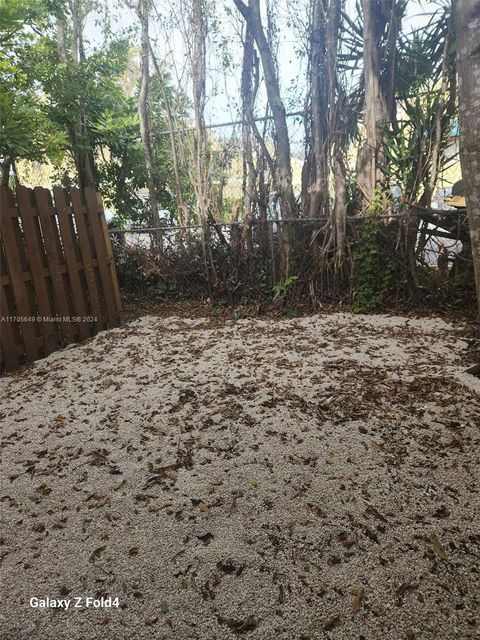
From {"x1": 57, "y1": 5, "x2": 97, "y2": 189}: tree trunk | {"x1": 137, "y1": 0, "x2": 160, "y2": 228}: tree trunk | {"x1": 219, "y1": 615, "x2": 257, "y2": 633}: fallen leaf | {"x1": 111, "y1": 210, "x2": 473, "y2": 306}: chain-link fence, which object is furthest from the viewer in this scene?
{"x1": 57, "y1": 5, "x2": 97, "y2": 189}: tree trunk

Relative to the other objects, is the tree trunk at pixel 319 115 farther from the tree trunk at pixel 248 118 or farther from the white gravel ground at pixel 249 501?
the white gravel ground at pixel 249 501

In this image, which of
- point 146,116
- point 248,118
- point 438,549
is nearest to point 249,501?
point 438,549

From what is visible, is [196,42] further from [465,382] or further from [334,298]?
[465,382]

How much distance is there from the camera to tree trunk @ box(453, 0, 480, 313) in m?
1.98

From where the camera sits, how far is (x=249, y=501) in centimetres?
195

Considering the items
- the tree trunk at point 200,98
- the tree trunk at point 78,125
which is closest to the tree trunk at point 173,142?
the tree trunk at point 200,98

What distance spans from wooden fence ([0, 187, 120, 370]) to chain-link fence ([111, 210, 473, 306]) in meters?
1.50

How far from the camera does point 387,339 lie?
13.8ft

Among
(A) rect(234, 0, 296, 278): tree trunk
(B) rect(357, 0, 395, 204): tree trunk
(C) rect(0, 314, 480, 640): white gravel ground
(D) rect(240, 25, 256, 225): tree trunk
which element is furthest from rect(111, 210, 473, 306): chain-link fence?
(C) rect(0, 314, 480, 640): white gravel ground

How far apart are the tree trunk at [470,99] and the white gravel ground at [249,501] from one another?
1188 mm

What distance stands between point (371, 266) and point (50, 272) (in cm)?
388

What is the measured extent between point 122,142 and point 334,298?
5517 mm

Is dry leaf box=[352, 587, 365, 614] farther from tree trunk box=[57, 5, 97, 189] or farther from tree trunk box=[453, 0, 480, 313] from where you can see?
tree trunk box=[57, 5, 97, 189]

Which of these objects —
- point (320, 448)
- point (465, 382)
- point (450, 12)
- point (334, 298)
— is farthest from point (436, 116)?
point (320, 448)
